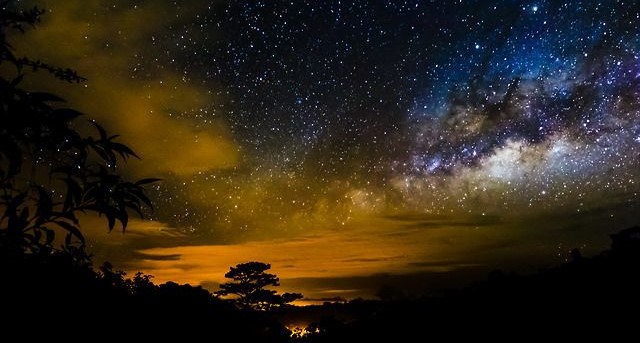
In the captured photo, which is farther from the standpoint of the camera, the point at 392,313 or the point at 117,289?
the point at 392,313

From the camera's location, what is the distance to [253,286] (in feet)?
94.9

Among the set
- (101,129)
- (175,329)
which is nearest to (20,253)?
(101,129)

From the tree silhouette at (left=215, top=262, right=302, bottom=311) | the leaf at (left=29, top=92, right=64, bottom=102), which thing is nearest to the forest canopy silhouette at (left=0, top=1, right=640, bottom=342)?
the leaf at (left=29, top=92, right=64, bottom=102)

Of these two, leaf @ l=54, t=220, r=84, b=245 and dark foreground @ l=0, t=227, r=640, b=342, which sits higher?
leaf @ l=54, t=220, r=84, b=245

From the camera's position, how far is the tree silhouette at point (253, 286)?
2866 centimetres

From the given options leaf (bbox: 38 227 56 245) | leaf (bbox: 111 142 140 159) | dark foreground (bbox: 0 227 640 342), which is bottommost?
dark foreground (bbox: 0 227 640 342)

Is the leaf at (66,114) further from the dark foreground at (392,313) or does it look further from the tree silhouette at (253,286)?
the tree silhouette at (253,286)

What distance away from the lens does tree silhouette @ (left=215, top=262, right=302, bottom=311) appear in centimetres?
2866

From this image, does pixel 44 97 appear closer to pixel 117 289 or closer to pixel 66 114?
pixel 66 114

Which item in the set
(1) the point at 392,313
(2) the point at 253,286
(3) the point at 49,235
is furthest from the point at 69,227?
(2) the point at 253,286

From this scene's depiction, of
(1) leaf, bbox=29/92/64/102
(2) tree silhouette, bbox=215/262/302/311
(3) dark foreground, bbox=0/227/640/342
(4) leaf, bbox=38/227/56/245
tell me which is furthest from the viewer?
(2) tree silhouette, bbox=215/262/302/311

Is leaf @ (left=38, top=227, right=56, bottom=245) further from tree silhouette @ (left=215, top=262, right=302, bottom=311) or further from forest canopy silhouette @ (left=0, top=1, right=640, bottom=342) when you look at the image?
tree silhouette @ (left=215, top=262, right=302, bottom=311)

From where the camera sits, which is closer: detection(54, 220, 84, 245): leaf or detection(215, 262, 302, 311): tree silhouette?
detection(54, 220, 84, 245): leaf

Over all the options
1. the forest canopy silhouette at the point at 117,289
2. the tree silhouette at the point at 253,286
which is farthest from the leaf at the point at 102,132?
the tree silhouette at the point at 253,286
